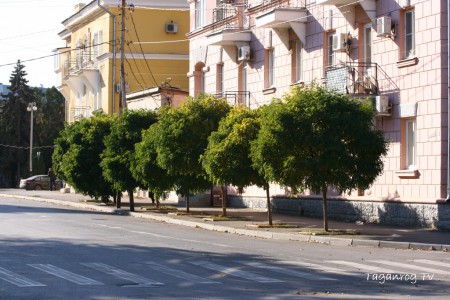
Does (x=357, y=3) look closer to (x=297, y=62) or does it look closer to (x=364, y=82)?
(x=364, y=82)

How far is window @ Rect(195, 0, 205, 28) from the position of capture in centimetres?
4465

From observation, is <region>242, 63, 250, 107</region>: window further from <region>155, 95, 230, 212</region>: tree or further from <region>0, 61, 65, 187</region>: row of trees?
<region>0, 61, 65, 187</region>: row of trees

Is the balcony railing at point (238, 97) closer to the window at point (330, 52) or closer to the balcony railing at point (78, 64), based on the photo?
the window at point (330, 52)

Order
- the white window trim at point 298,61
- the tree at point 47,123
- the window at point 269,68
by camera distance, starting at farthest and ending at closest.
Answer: the tree at point 47,123, the window at point 269,68, the white window trim at point 298,61

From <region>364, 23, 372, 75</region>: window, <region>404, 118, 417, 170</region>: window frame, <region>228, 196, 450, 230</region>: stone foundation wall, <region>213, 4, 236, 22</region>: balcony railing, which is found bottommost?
<region>228, 196, 450, 230</region>: stone foundation wall

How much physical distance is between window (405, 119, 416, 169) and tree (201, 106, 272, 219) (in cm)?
471

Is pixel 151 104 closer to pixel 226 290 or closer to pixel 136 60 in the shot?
pixel 136 60

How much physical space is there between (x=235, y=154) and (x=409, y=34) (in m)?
6.77

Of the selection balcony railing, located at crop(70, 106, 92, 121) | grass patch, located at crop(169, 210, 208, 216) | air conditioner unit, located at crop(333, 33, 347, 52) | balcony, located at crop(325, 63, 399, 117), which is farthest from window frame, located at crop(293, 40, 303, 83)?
balcony railing, located at crop(70, 106, 92, 121)

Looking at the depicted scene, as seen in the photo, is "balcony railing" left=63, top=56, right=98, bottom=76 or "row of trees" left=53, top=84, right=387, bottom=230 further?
"balcony railing" left=63, top=56, right=98, bottom=76

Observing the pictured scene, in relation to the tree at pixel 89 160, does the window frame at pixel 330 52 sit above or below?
above

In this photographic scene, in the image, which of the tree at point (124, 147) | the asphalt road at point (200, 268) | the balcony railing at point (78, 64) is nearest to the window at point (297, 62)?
the tree at point (124, 147)

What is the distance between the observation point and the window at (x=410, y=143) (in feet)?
94.1

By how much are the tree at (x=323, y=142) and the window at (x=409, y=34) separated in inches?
157
